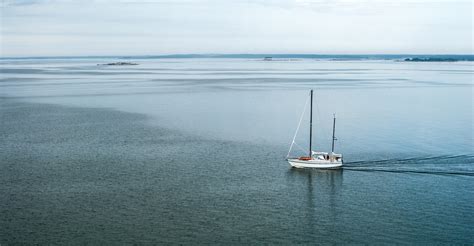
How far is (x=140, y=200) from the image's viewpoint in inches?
1035

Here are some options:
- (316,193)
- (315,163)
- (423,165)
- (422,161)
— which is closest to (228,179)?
(316,193)

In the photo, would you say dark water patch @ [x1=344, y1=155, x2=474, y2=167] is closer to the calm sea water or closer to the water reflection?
the calm sea water

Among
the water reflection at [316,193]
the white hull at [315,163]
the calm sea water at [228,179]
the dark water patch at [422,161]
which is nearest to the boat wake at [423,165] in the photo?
the dark water patch at [422,161]

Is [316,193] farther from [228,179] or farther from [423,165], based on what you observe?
[423,165]

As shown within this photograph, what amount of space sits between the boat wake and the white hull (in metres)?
0.81

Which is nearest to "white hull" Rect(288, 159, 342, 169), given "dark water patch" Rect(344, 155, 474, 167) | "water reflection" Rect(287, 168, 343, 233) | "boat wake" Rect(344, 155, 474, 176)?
"water reflection" Rect(287, 168, 343, 233)

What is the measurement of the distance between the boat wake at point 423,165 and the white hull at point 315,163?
0.81 metres

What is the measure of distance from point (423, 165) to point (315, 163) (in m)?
6.79

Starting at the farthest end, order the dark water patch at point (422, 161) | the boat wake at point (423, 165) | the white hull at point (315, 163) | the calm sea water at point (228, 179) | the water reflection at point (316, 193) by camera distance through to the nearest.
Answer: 1. the dark water patch at point (422, 161)
2. the white hull at point (315, 163)
3. the boat wake at point (423, 165)
4. the water reflection at point (316, 193)
5. the calm sea water at point (228, 179)

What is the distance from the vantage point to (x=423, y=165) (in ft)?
107

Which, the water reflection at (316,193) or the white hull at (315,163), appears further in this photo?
the white hull at (315,163)

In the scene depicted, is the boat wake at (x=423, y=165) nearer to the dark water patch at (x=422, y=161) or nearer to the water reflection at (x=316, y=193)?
the dark water patch at (x=422, y=161)

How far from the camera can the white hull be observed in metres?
32.4

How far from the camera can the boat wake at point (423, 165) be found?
103 feet
